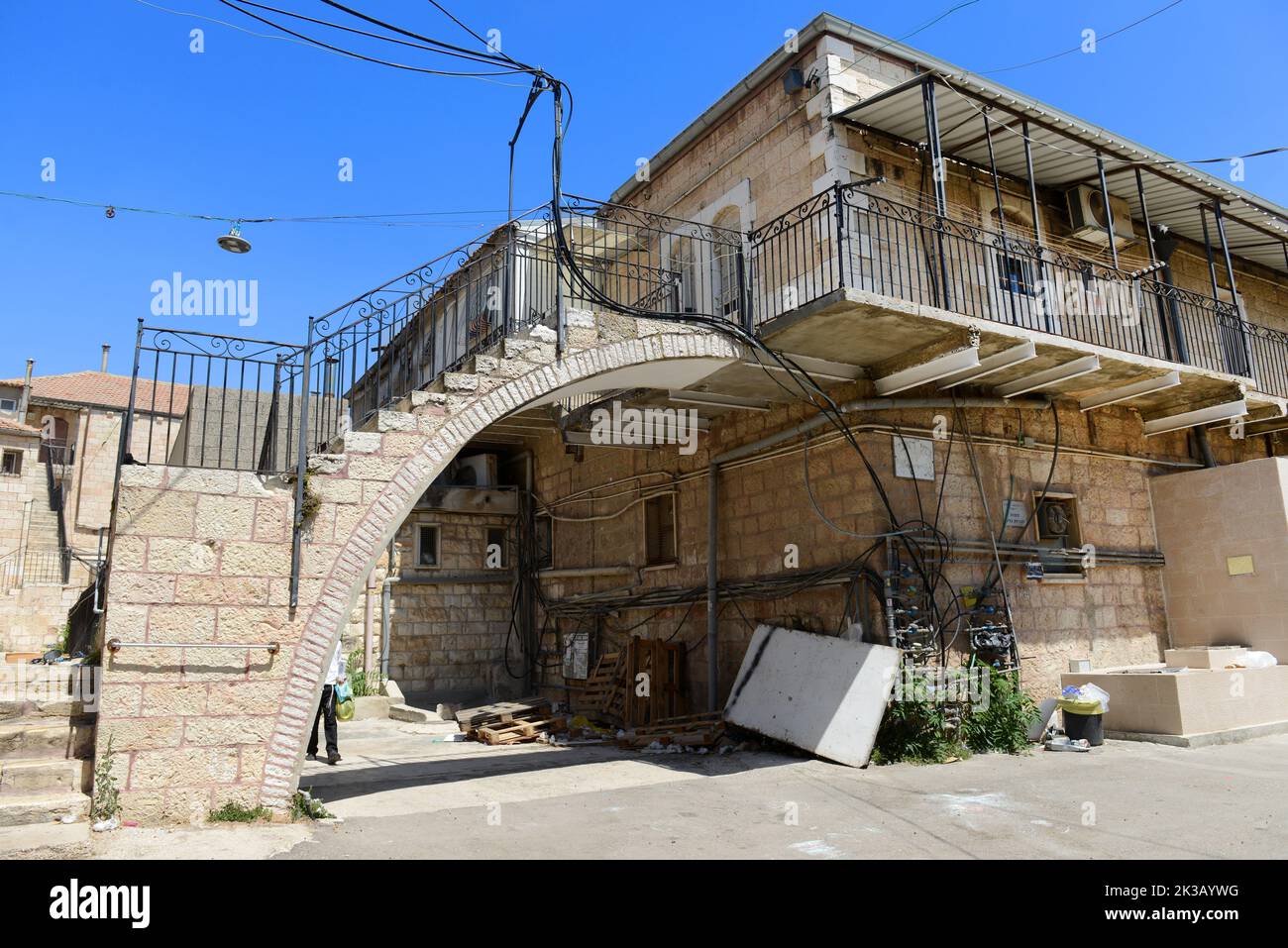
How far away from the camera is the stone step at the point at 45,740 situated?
18.2 feet

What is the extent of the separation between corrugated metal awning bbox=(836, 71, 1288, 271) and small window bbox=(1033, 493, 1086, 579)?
14.0ft

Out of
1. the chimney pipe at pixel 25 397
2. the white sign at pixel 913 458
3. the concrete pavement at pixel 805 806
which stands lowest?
the concrete pavement at pixel 805 806

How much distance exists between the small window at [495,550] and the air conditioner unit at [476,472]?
2.94 ft

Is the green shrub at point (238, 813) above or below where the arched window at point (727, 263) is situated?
below

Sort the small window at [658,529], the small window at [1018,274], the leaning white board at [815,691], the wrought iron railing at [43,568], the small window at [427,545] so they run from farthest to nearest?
the wrought iron railing at [43,568] → the small window at [427,545] → the small window at [658,529] → the small window at [1018,274] → the leaning white board at [815,691]

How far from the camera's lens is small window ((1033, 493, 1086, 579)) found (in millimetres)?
10289

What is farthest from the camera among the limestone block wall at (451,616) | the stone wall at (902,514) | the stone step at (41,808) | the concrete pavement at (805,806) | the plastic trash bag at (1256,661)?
the limestone block wall at (451,616)

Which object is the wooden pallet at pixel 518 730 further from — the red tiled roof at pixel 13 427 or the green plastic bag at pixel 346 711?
the red tiled roof at pixel 13 427

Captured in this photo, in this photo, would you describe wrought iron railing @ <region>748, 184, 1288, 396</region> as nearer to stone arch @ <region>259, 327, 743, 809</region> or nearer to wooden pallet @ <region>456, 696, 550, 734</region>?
stone arch @ <region>259, 327, 743, 809</region>

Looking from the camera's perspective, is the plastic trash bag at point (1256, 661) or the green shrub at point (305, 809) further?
the plastic trash bag at point (1256, 661)

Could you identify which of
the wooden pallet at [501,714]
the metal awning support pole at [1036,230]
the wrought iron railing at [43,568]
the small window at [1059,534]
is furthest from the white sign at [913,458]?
the wrought iron railing at [43,568]

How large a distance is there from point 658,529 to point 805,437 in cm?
330

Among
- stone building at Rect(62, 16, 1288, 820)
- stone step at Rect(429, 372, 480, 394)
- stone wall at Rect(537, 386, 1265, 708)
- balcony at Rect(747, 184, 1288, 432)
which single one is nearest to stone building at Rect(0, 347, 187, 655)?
stone building at Rect(62, 16, 1288, 820)

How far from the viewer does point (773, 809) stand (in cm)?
632
